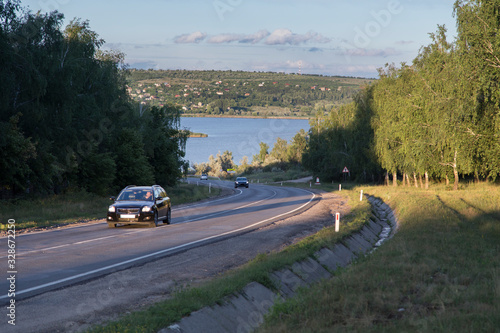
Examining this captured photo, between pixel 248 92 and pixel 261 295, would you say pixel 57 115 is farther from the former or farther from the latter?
pixel 248 92

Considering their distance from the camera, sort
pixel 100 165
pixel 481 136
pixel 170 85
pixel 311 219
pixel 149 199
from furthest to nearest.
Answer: pixel 170 85
pixel 100 165
pixel 481 136
pixel 311 219
pixel 149 199

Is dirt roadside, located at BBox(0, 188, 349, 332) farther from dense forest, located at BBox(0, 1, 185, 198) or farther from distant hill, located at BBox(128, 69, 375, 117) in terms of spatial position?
distant hill, located at BBox(128, 69, 375, 117)

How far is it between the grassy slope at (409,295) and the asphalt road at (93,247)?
466 cm

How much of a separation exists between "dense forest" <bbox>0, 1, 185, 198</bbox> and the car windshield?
7.47 meters

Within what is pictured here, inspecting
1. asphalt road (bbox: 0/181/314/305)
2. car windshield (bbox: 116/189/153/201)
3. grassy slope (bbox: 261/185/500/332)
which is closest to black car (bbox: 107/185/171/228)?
car windshield (bbox: 116/189/153/201)

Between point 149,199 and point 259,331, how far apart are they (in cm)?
1392

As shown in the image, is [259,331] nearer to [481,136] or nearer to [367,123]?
[481,136]

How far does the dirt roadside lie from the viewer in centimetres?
721

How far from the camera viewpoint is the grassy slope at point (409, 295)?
698cm

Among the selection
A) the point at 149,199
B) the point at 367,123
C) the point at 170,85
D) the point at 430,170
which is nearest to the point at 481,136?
the point at 430,170

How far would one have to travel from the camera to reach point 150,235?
17781 mm

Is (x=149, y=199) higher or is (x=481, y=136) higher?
(x=481, y=136)

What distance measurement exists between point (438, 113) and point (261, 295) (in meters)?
33.0

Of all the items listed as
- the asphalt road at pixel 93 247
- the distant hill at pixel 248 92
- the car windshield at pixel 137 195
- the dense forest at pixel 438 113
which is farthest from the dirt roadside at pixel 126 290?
the distant hill at pixel 248 92
